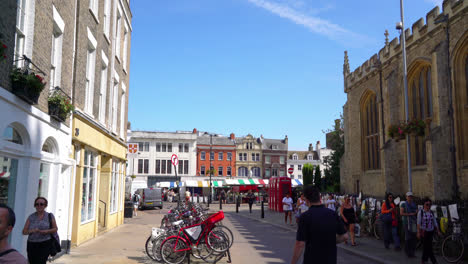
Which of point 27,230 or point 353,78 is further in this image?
point 353,78

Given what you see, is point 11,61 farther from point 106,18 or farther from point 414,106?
point 414,106

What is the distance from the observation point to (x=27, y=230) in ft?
19.2

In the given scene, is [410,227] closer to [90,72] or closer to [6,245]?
[6,245]

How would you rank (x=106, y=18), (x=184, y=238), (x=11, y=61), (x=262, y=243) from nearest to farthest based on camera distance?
1. (x=11, y=61)
2. (x=184, y=238)
3. (x=262, y=243)
4. (x=106, y=18)

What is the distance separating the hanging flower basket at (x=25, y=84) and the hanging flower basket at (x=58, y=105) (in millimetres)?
1399

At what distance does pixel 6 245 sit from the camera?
2.56 metres

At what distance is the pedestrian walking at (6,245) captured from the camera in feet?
8.02

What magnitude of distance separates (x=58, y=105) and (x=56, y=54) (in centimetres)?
157

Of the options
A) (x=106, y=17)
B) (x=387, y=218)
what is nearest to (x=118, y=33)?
(x=106, y=17)

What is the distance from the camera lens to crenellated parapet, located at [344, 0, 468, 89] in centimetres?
1680

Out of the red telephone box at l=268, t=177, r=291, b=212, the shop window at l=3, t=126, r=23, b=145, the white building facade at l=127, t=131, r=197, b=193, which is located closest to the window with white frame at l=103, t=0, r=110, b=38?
the shop window at l=3, t=126, r=23, b=145

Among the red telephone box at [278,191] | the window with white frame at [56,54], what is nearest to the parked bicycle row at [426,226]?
the window with white frame at [56,54]

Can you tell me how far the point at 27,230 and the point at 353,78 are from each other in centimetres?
2650

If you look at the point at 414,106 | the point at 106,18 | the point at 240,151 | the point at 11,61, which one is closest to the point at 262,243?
the point at 11,61
